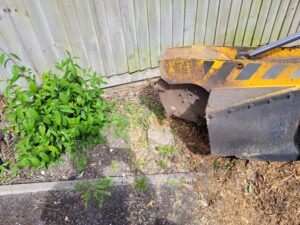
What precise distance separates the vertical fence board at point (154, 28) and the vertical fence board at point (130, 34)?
0.70ft

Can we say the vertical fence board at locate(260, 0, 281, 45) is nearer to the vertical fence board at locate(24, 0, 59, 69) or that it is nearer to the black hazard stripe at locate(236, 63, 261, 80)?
the black hazard stripe at locate(236, 63, 261, 80)

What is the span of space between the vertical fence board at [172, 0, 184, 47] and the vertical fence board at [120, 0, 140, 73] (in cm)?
54

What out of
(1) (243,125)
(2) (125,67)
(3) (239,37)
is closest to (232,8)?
(3) (239,37)

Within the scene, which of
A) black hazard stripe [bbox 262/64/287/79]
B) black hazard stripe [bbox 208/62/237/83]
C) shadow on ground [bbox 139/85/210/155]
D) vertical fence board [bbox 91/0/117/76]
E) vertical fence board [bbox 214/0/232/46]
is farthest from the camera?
vertical fence board [bbox 214/0/232/46]

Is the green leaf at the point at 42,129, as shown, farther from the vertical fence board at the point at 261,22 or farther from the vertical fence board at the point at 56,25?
the vertical fence board at the point at 261,22

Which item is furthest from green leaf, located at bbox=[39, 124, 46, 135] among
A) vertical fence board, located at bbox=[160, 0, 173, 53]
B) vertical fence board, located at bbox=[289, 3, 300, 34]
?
vertical fence board, located at bbox=[289, 3, 300, 34]

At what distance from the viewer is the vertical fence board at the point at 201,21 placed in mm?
3463

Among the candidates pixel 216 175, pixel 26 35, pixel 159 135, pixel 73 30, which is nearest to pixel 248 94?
pixel 216 175

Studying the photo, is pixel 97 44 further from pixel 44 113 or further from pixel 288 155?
pixel 288 155

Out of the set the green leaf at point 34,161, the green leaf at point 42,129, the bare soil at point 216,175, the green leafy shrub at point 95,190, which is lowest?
the green leafy shrub at point 95,190

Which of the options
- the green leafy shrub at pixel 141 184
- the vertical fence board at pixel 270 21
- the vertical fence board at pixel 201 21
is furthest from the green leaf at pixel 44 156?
the vertical fence board at pixel 270 21

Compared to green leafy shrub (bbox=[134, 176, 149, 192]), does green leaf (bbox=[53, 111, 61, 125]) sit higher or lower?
higher

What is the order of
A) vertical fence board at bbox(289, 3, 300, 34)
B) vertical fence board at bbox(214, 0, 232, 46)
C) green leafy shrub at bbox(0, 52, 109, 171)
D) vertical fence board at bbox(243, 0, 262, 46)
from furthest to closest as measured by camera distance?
vertical fence board at bbox(289, 3, 300, 34) → vertical fence board at bbox(243, 0, 262, 46) → vertical fence board at bbox(214, 0, 232, 46) → green leafy shrub at bbox(0, 52, 109, 171)

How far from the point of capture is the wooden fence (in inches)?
120
